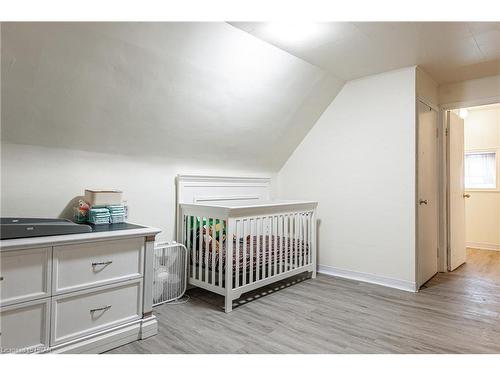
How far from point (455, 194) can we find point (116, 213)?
3725mm

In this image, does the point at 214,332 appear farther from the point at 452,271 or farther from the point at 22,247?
the point at 452,271

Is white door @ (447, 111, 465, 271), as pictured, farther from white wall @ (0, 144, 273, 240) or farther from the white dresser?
the white dresser

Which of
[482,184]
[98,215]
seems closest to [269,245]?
[98,215]

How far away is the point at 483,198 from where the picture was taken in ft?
15.8

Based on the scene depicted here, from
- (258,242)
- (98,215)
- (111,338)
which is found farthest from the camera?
(258,242)

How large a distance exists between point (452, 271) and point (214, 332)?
3.01 m

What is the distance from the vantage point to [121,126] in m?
2.29

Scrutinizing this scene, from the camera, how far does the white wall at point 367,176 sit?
2.90 m

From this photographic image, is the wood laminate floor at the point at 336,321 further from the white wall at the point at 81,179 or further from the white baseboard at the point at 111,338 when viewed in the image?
the white wall at the point at 81,179

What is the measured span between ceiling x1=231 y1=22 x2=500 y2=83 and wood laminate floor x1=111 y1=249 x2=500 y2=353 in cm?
208

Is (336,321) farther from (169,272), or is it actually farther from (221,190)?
(221,190)

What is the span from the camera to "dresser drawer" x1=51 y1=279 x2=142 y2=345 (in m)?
1.63

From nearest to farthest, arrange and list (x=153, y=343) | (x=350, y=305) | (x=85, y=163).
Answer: (x=153, y=343)
(x=85, y=163)
(x=350, y=305)

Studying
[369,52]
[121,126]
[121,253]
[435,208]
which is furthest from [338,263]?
[121,126]
